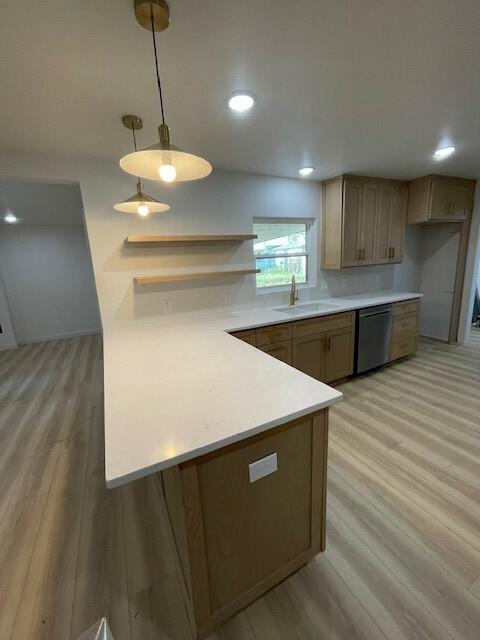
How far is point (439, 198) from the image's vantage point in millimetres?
3617

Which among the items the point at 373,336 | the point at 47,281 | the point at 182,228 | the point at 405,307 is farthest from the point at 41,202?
the point at 405,307

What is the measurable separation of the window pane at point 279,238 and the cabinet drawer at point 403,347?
175cm

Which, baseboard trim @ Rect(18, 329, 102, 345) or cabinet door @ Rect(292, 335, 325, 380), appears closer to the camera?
cabinet door @ Rect(292, 335, 325, 380)

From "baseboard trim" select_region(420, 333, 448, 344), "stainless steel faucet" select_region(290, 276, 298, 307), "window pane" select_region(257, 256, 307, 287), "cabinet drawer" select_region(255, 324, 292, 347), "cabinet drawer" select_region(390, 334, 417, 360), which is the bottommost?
"baseboard trim" select_region(420, 333, 448, 344)

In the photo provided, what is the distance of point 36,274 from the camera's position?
5.75 m

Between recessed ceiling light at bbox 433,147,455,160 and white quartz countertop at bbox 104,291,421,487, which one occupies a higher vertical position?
recessed ceiling light at bbox 433,147,455,160

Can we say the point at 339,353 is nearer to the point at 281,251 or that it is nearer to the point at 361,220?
the point at 281,251

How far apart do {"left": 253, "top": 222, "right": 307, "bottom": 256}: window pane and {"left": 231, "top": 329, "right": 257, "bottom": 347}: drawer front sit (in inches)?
45.1

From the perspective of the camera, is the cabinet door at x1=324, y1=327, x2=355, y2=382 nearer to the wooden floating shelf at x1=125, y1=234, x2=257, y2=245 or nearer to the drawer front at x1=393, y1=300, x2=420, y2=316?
the drawer front at x1=393, y1=300, x2=420, y2=316

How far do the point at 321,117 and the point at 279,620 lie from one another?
2.79m

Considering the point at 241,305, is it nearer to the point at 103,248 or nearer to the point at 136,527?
the point at 103,248

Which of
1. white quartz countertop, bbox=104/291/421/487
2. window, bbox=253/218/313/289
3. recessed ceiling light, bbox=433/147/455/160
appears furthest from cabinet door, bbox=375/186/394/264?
white quartz countertop, bbox=104/291/421/487

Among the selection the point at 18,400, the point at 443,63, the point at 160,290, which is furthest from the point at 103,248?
the point at 443,63

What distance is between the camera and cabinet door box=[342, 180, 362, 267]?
3.26 m
